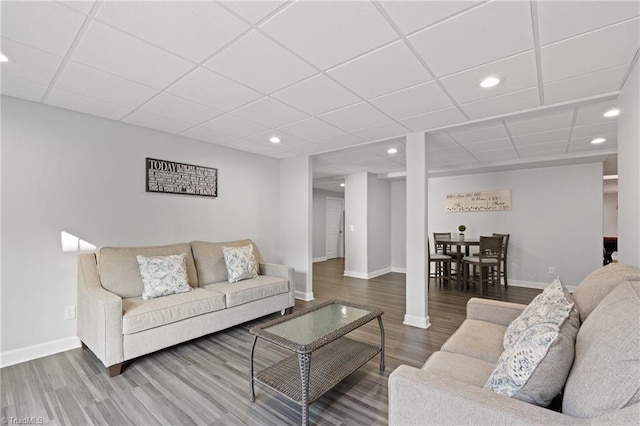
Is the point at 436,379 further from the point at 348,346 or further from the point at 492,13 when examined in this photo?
the point at 492,13

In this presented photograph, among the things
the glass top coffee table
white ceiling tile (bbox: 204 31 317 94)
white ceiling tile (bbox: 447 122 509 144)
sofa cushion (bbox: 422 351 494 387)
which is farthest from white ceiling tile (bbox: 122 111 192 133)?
sofa cushion (bbox: 422 351 494 387)

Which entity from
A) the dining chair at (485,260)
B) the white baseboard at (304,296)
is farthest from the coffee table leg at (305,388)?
the dining chair at (485,260)

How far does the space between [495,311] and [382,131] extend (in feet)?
7.28

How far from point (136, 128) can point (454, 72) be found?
3274mm

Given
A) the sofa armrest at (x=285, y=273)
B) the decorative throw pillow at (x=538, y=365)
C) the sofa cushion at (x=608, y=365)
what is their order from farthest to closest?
1. the sofa armrest at (x=285, y=273)
2. the decorative throw pillow at (x=538, y=365)
3. the sofa cushion at (x=608, y=365)

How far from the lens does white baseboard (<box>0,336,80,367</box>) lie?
2500 millimetres

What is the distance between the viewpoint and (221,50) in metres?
1.86

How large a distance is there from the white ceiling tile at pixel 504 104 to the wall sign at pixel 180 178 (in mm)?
3158

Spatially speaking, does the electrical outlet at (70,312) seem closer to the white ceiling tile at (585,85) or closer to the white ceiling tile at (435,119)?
the white ceiling tile at (435,119)

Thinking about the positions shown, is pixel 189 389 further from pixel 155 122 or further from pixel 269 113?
pixel 155 122

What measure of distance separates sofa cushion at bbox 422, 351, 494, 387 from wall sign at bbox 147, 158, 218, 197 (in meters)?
3.33

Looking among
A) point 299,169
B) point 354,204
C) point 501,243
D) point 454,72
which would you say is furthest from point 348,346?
point 354,204

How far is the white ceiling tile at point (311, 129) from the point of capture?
10.5 feet

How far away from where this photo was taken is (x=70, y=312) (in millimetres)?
2840
